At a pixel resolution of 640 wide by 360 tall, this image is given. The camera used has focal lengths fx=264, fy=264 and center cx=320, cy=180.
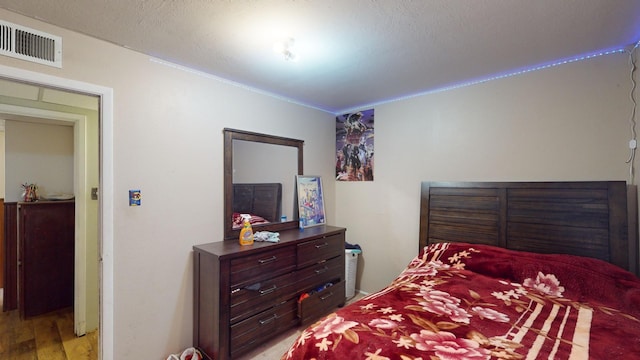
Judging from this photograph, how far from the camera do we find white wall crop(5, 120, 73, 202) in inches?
112

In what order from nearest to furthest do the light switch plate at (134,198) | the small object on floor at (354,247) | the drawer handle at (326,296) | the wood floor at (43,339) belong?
the light switch plate at (134,198), the wood floor at (43,339), the drawer handle at (326,296), the small object on floor at (354,247)

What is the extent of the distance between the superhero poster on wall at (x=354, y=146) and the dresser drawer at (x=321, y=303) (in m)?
1.33

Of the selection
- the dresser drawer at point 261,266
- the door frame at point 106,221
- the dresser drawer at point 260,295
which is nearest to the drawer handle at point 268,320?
the dresser drawer at point 260,295

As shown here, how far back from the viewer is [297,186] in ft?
10.0

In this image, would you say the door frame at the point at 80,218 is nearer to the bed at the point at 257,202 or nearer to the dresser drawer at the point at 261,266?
the bed at the point at 257,202

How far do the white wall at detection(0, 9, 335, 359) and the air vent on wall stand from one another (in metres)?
0.03

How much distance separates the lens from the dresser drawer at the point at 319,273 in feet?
8.19

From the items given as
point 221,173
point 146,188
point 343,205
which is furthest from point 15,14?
point 343,205

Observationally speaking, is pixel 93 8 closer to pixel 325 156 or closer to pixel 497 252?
pixel 325 156

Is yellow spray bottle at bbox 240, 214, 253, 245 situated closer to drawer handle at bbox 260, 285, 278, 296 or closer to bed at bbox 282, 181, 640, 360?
drawer handle at bbox 260, 285, 278, 296

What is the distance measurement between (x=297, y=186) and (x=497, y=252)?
1986 millimetres

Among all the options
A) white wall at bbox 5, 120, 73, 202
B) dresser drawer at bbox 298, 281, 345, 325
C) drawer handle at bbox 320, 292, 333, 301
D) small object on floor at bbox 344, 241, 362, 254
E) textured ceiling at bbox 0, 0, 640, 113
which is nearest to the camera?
textured ceiling at bbox 0, 0, 640, 113

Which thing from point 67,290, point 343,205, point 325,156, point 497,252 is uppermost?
point 325,156

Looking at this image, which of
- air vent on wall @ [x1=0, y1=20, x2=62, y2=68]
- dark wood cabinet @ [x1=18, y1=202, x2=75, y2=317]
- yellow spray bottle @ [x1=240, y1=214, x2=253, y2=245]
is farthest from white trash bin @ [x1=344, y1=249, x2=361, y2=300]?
dark wood cabinet @ [x1=18, y1=202, x2=75, y2=317]
